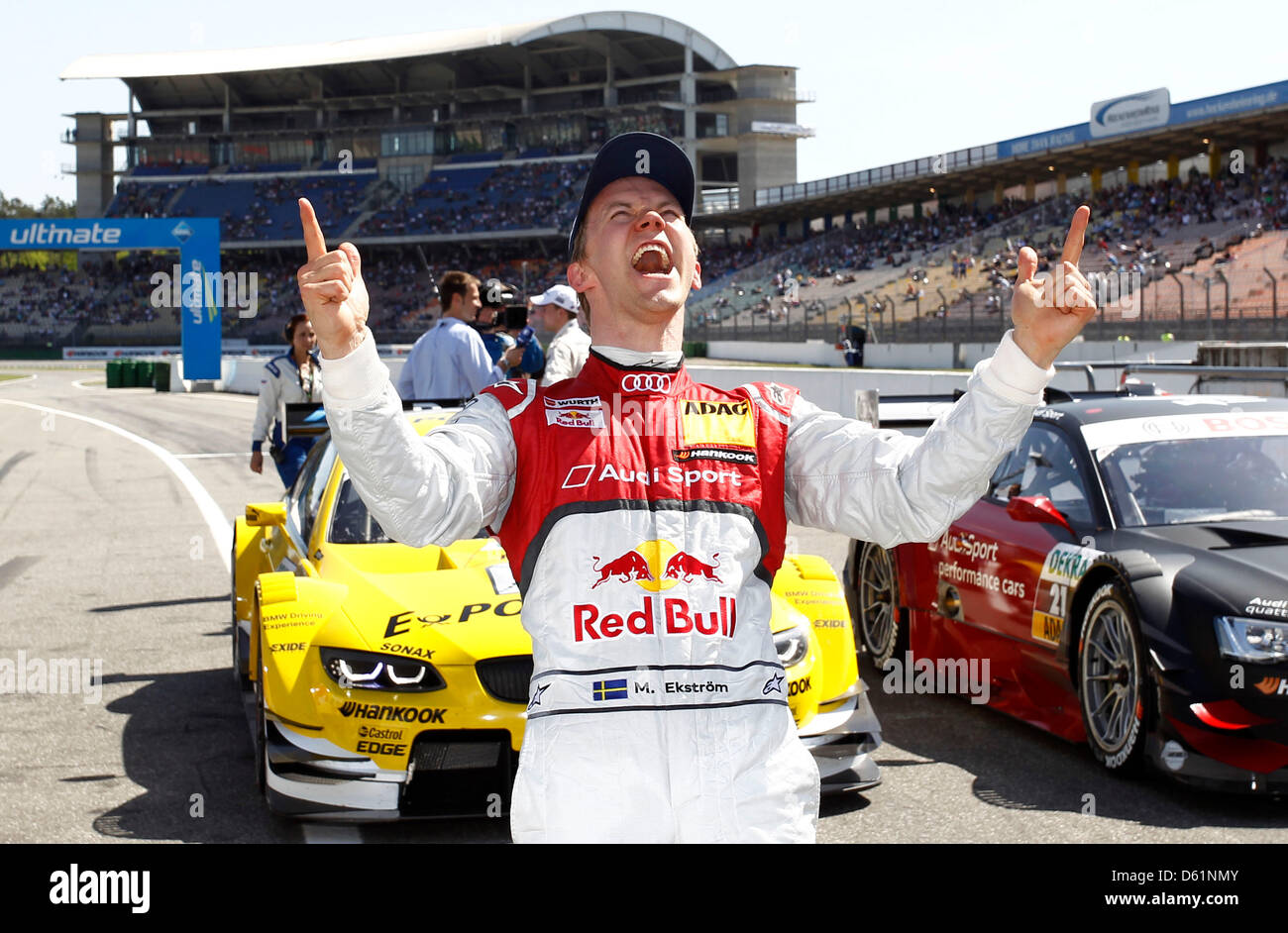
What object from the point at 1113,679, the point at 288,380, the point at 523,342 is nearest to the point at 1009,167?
the point at 288,380

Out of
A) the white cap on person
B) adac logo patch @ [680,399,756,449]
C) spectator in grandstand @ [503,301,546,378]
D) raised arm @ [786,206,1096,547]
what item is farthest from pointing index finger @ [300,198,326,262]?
spectator in grandstand @ [503,301,546,378]

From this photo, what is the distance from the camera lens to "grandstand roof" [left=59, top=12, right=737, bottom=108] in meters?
76.6

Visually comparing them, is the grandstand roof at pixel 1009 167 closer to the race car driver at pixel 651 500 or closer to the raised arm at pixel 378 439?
the race car driver at pixel 651 500

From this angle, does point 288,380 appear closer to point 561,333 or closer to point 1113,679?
point 561,333

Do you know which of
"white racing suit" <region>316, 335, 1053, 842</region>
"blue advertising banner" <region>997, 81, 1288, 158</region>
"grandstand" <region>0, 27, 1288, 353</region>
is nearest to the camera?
"white racing suit" <region>316, 335, 1053, 842</region>

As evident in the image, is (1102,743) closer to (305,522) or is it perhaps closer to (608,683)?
(305,522)

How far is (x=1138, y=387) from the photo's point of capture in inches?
304

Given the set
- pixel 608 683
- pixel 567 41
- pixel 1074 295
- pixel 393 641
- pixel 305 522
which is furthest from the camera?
pixel 567 41

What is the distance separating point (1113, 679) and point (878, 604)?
7.12 feet

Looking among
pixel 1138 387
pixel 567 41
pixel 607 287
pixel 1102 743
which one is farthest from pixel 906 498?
pixel 567 41

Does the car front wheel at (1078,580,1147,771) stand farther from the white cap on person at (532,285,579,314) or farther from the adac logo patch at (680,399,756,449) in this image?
the adac logo patch at (680,399,756,449)

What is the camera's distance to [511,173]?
255ft

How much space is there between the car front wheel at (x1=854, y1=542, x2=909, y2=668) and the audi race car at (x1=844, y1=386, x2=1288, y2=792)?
0.06 feet
